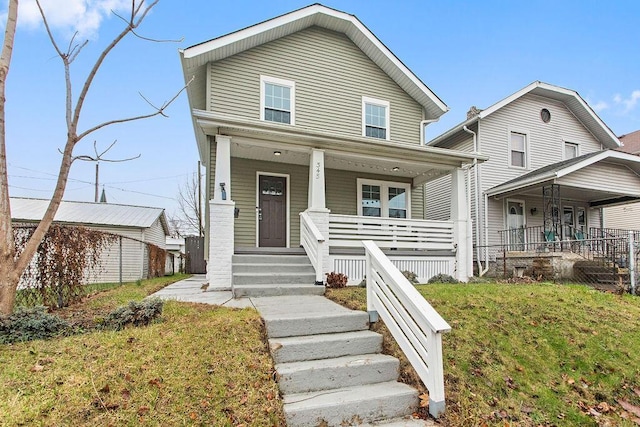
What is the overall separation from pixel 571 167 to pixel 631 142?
13709mm

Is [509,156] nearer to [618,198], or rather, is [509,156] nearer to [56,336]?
[618,198]

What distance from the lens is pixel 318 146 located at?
25.9ft

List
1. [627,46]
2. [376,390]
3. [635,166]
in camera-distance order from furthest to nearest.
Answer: [627,46]
[635,166]
[376,390]

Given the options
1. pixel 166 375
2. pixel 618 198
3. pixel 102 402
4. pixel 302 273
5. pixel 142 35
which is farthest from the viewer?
pixel 618 198

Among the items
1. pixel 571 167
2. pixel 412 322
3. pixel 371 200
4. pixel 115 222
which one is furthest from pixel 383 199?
pixel 115 222

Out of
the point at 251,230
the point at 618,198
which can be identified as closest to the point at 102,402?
the point at 251,230

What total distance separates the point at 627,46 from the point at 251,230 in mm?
19583

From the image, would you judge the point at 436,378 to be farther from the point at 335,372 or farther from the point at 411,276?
the point at 411,276

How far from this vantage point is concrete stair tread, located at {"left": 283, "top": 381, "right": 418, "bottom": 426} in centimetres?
272

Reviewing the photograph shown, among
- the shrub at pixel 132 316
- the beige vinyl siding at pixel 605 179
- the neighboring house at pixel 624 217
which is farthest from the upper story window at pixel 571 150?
the shrub at pixel 132 316

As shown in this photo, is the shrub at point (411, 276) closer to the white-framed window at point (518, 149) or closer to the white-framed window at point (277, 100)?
the white-framed window at point (277, 100)

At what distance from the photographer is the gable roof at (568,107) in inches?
516

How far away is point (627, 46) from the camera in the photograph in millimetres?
15992

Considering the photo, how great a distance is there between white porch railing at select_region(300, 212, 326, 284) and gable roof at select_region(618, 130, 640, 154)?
64.2 ft
